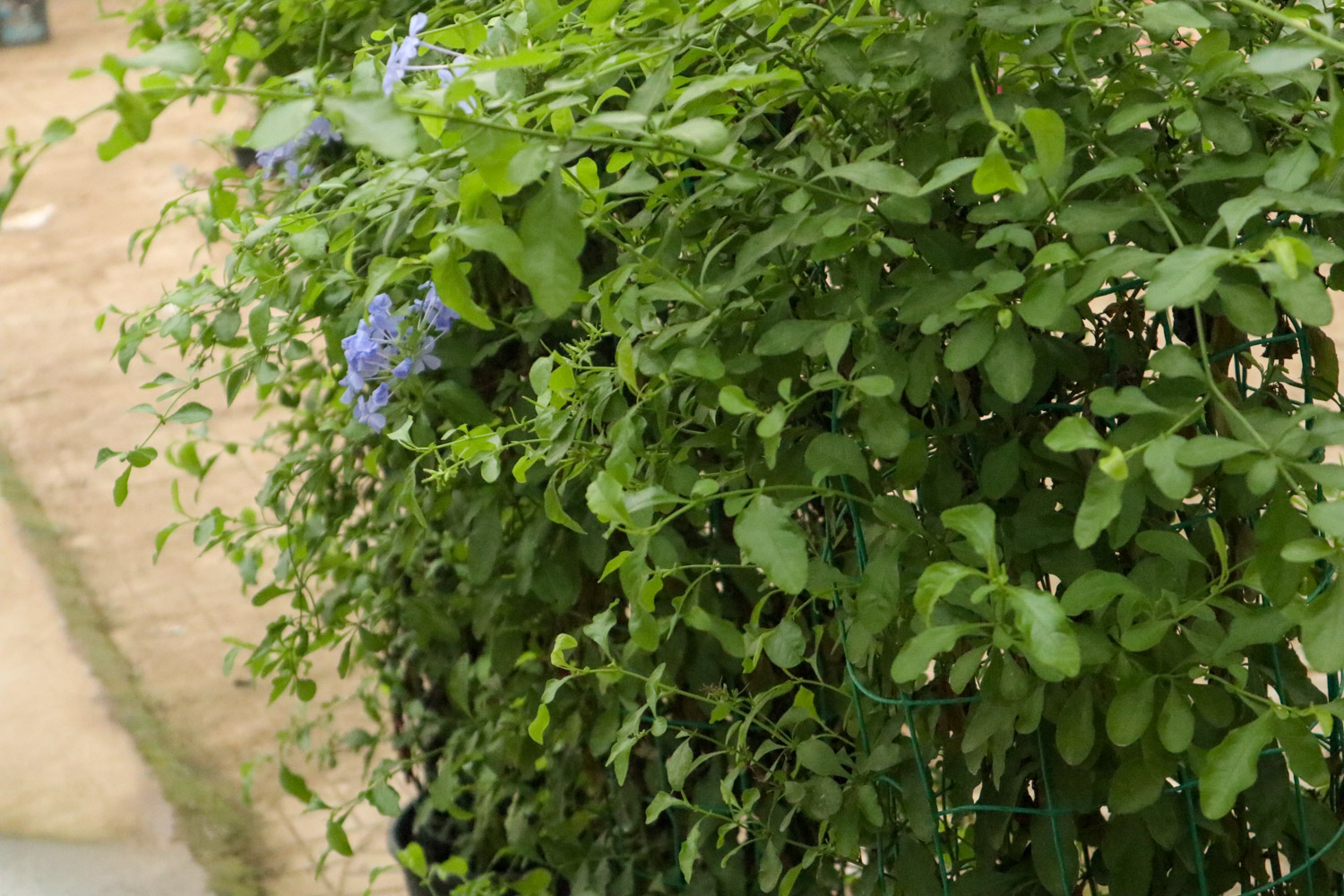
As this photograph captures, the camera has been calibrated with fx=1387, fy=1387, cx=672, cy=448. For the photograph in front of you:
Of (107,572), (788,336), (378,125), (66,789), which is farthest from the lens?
(107,572)

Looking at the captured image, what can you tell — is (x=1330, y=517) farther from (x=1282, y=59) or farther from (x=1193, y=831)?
(x=1193, y=831)

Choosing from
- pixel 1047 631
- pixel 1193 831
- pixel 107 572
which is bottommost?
pixel 107 572

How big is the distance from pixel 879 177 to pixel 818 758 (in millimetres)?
514

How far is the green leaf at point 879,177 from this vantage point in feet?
2.62

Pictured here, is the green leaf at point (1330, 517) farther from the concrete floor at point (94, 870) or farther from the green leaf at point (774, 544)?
the concrete floor at point (94, 870)

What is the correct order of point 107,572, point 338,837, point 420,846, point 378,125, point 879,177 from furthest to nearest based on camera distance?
point 107,572, point 420,846, point 338,837, point 879,177, point 378,125

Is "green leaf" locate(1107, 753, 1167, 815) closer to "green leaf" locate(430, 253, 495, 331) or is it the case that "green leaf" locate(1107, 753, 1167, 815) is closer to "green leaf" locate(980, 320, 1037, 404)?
"green leaf" locate(980, 320, 1037, 404)

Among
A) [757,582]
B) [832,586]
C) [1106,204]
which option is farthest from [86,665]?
[1106,204]

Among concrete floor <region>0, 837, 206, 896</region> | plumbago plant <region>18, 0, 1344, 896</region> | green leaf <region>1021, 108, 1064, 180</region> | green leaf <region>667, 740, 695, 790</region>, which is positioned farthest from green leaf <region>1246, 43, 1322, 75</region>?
concrete floor <region>0, 837, 206, 896</region>

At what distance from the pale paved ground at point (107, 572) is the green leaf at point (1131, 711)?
3.92 ft

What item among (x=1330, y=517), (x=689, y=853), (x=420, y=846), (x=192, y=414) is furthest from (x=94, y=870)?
(x=1330, y=517)

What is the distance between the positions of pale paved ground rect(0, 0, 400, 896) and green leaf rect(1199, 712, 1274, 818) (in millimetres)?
1267

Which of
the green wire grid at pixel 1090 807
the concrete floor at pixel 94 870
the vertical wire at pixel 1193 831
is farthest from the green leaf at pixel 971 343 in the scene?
the concrete floor at pixel 94 870

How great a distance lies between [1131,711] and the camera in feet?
2.77
